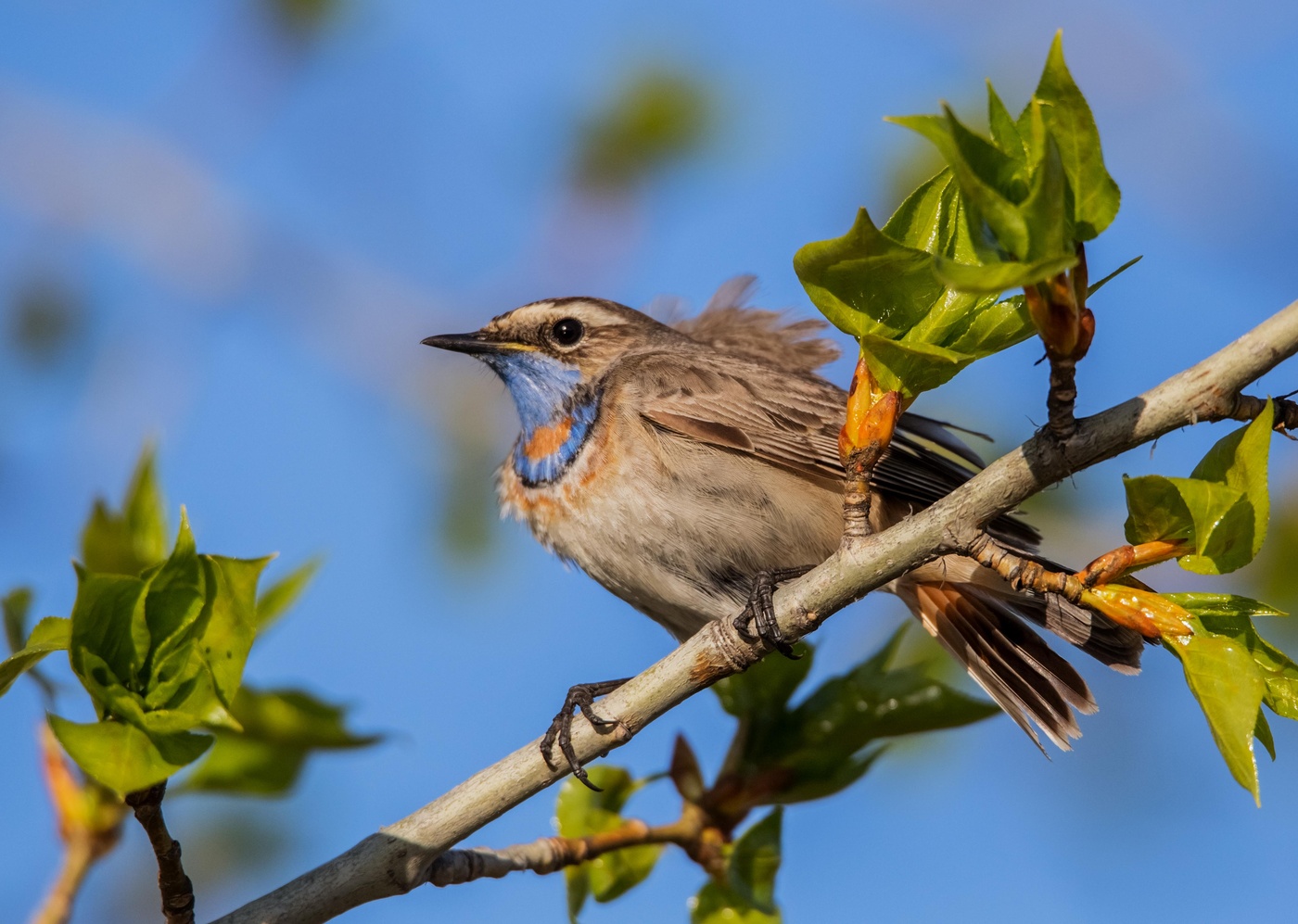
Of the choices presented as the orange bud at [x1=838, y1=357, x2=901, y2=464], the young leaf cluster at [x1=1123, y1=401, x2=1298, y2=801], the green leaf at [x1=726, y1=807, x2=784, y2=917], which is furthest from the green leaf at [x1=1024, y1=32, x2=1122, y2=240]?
the green leaf at [x1=726, y1=807, x2=784, y2=917]

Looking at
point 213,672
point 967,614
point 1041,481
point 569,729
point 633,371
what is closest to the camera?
point 1041,481

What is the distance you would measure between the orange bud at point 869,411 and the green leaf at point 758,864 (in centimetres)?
172

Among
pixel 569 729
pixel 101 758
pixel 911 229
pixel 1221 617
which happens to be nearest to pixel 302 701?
pixel 569 729

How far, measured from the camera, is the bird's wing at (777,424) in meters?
5.58

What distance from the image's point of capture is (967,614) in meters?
5.70

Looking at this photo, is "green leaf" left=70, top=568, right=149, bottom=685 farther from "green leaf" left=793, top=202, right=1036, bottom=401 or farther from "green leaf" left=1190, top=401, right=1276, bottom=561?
"green leaf" left=1190, top=401, right=1276, bottom=561

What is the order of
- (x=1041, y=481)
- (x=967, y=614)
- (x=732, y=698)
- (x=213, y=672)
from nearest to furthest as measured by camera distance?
(x=1041, y=481) → (x=213, y=672) → (x=732, y=698) → (x=967, y=614)

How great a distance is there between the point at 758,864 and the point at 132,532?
7.62 ft

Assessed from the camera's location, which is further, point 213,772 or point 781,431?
point 781,431

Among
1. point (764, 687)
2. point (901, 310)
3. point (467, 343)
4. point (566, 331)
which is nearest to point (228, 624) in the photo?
point (901, 310)

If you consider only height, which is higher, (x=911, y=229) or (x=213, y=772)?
(x=213, y=772)

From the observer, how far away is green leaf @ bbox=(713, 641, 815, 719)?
467 centimetres

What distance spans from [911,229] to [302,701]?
237 cm

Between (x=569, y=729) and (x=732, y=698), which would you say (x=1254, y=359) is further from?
(x=732, y=698)
